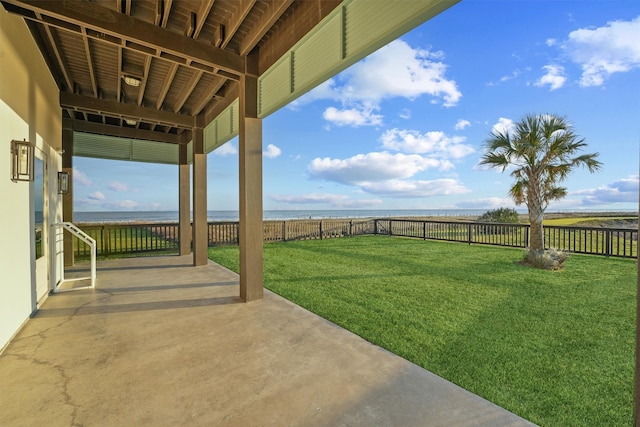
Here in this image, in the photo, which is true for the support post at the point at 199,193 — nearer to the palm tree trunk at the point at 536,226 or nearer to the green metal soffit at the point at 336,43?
the green metal soffit at the point at 336,43

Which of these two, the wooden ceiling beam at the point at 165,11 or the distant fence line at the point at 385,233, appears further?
the distant fence line at the point at 385,233

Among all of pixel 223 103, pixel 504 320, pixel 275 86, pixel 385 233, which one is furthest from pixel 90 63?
pixel 385 233

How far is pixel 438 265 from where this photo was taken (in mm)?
6109

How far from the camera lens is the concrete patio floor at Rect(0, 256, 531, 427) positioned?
5.54 ft

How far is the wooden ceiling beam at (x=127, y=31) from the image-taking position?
2.81m

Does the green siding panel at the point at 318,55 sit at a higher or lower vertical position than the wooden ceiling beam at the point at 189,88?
lower

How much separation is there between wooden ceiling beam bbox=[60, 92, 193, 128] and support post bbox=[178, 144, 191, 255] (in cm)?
152

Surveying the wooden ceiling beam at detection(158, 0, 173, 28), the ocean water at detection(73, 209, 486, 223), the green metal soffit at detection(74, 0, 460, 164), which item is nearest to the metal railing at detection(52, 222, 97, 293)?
the green metal soffit at detection(74, 0, 460, 164)

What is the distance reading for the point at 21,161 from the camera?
9.48 feet

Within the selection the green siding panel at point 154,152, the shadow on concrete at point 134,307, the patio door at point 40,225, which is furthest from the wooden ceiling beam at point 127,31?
the green siding panel at point 154,152

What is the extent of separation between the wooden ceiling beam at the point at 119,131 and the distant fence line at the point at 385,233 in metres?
2.31

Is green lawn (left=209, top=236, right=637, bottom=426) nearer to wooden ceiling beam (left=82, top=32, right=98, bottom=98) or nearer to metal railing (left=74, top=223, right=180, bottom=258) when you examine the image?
metal railing (left=74, top=223, right=180, bottom=258)

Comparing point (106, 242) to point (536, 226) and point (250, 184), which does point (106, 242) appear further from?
point (536, 226)

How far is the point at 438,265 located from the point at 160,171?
38.5 metres
